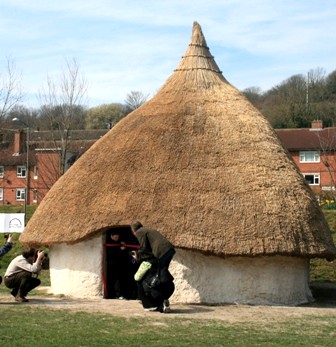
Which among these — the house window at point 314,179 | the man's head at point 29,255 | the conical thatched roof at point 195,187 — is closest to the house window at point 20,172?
the house window at point 314,179

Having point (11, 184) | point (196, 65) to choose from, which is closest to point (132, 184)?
point (196, 65)

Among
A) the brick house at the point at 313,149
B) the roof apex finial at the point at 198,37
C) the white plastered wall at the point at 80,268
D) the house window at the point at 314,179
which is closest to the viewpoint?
the white plastered wall at the point at 80,268

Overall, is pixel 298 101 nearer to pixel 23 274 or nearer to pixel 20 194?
pixel 20 194

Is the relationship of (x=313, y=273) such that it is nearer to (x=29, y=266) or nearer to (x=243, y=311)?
(x=243, y=311)

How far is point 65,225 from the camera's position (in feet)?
58.5

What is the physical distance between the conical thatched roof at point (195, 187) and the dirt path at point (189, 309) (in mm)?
1271

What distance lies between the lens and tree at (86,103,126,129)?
8581 cm

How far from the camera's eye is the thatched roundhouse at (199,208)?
→ 17.1 m

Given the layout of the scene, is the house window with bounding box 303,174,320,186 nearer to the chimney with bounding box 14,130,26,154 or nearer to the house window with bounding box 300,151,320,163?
the house window with bounding box 300,151,320,163

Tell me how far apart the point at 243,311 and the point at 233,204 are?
272 centimetres

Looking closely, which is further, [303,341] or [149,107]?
[149,107]

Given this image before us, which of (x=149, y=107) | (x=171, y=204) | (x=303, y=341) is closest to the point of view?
(x=303, y=341)

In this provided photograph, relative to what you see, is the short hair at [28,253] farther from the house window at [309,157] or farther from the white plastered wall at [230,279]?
the house window at [309,157]

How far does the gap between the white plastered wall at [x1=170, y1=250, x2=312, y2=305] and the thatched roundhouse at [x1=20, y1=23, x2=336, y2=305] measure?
2cm
